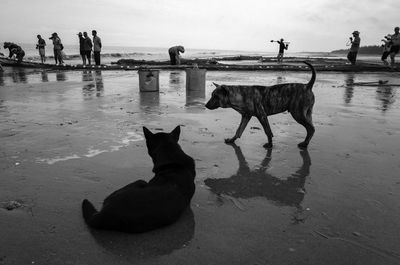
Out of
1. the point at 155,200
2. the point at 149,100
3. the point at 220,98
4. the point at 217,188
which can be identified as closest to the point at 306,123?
the point at 220,98

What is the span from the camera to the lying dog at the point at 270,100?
20.2 ft

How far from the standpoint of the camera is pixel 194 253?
3070 millimetres

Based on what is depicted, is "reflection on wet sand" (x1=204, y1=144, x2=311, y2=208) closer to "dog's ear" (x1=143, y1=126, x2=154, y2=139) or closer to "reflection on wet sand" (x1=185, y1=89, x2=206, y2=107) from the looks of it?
"dog's ear" (x1=143, y1=126, x2=154, y2=139)

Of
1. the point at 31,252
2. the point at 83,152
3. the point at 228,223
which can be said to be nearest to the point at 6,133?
the point at 83,152

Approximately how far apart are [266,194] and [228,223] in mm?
897

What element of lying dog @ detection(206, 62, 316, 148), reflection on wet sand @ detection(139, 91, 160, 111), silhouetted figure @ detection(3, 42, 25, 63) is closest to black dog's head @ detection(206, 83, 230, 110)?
lying dog @ detection(206, 62, 316, 148)

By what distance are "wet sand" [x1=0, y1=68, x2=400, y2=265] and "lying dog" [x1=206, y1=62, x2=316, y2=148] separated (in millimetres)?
473

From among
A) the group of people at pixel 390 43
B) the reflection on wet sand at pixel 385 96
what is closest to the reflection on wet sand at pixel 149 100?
the reflection on wet sand at pixel 385 96

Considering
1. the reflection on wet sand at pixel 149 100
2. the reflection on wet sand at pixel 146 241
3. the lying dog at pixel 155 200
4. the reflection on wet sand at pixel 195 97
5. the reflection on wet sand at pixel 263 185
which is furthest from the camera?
the reflection on wet sand at pixel 195 97

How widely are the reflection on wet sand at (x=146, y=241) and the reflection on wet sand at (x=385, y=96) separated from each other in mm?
8041

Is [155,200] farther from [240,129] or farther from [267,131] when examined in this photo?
[240,129]

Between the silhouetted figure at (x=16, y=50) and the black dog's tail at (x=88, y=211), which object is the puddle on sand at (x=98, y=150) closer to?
the black dog's tail at (x=88, y=211)

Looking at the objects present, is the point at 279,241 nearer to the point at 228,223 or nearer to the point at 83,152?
the point at 228,223

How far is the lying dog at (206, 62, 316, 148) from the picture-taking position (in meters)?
6.14
